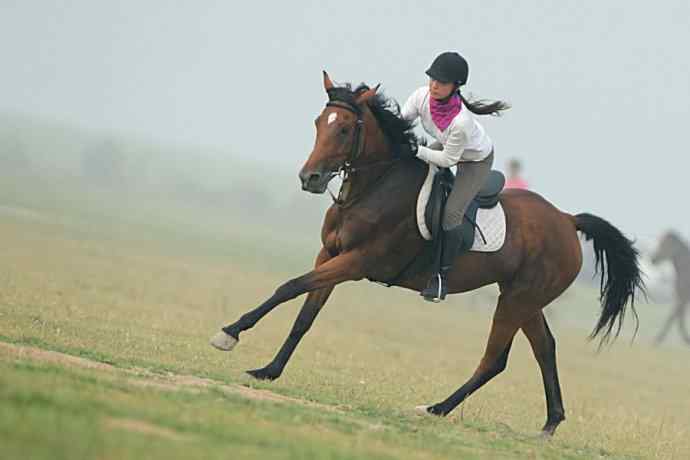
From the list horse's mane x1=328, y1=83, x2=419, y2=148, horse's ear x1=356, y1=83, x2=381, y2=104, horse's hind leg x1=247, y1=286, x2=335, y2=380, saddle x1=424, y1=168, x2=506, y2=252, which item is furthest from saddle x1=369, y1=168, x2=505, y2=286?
horse's ear x1=356, y1=83, x2=381, y2=104

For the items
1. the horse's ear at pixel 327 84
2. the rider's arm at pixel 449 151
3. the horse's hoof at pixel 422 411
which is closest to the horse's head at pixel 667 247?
the horse's hoof at pixel 422 411

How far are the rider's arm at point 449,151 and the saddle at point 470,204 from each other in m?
0.24

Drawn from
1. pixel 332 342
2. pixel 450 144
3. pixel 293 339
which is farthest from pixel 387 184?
pixel 332 342

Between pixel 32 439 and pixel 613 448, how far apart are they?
6.11 meters

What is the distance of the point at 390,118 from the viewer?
423 inches

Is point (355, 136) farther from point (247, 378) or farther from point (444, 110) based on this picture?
point (247, 378)

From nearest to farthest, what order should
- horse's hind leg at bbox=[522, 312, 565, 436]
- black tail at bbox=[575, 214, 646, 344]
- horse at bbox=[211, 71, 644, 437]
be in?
horse at bbox=[211, 71, 644, 437], horse's hind leg at bbox=[522, 312, 565, 436], black tail at bbox=[575, 214, 646, 344]

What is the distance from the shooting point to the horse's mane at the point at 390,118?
35.1 ft

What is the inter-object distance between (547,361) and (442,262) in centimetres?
151

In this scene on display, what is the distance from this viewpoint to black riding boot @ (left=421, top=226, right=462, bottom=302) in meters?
10.7

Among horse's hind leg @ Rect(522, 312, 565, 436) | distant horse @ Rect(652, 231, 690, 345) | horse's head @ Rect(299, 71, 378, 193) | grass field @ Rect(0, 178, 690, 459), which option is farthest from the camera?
distant horse @ Rect(652, 231, 690, 345)

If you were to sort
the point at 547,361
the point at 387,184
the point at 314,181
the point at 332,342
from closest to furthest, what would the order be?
the point at 314,181, the point at 387,184, the point at 547,361, the point at 332,342

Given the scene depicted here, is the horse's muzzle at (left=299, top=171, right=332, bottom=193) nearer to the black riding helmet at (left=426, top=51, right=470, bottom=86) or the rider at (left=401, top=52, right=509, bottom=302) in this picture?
the rider at (left=401, top=52, right=509, bottom=302)

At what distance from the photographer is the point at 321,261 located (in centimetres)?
1078
